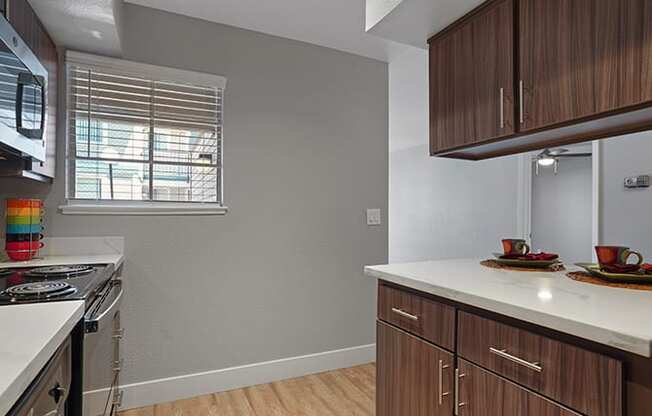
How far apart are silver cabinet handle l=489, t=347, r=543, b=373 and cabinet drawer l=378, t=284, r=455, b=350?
164 millimetres

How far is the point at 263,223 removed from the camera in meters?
2.61

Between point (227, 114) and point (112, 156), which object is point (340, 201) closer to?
point (227, 114)

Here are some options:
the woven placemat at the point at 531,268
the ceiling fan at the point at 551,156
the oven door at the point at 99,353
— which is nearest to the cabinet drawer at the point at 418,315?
the woven placemat at the point at 531,268

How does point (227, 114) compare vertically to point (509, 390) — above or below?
above

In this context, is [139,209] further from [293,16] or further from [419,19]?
[419,19]

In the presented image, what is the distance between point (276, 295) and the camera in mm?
2637

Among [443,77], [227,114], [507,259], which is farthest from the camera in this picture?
[227,114]

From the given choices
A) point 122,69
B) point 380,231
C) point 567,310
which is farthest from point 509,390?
point 122,69

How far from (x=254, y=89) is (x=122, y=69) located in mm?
819

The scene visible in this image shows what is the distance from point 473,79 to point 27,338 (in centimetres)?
172

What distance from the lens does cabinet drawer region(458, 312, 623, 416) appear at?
0.78 meters

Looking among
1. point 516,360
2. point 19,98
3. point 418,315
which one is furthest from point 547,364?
point 19,98

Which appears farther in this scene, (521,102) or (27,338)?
(521,102)

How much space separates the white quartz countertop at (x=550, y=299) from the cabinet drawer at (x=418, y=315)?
0.18ft
